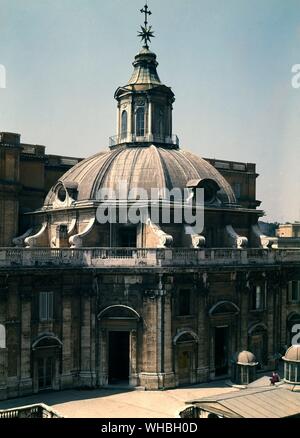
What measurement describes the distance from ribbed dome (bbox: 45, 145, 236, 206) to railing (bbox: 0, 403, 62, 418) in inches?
672

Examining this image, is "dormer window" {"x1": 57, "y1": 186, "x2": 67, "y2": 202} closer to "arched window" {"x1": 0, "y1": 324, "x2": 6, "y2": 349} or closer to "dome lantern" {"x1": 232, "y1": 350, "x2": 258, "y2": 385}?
"arched window" {"x1": 0, "y1": 324, "x2": 6, "y2": 349}

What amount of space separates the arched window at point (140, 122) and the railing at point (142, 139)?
36 cm

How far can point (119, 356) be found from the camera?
36000 mm

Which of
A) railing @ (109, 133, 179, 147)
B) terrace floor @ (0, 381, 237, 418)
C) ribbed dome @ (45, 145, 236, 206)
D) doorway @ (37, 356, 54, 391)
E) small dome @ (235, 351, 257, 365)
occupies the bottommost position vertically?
terrace floor @ (0, 381, 237, 418)

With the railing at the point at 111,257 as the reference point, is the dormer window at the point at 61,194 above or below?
above

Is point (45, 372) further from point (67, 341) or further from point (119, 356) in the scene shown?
point (119, 356)

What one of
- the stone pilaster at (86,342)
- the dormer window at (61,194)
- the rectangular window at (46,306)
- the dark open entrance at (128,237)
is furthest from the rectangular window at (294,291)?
the rectangular window at (46,306)

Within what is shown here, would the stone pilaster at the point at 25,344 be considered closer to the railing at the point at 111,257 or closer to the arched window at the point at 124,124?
the railing at the point at 111,257

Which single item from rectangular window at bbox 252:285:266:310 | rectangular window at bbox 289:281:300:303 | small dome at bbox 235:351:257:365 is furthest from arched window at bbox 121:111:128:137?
small dome at bbox 235:351:257:365

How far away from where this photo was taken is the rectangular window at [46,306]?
Answer: 34125 millimetres

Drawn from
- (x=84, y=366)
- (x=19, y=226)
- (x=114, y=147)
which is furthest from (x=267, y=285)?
(x=19, y=226)

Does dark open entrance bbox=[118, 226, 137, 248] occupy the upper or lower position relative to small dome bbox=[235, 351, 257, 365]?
upper

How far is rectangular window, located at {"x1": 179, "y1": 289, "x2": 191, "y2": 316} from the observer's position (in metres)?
35.4

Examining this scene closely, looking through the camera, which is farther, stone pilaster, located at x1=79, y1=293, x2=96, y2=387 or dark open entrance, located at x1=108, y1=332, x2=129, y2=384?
dark open entrance, located at x1=108, y1=332, x2=129, y2=384
